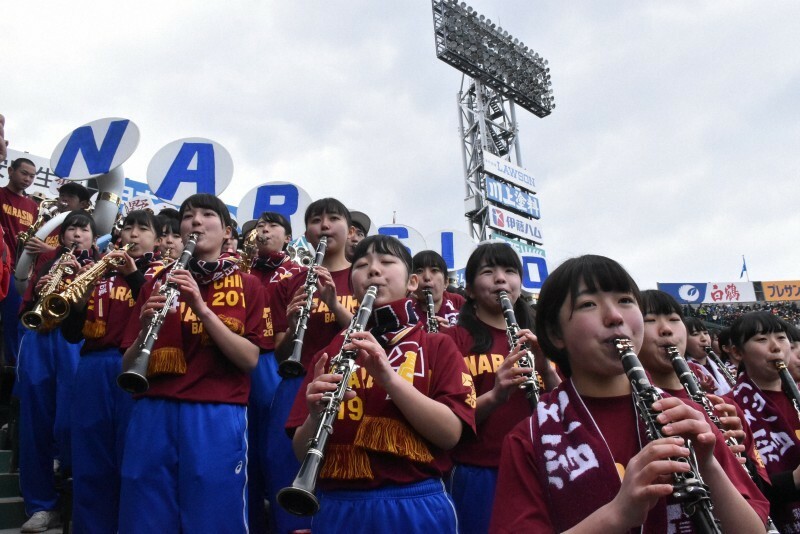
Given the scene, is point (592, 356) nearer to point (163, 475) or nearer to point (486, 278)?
point (486, 278)

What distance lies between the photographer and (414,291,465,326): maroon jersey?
4.61 metres

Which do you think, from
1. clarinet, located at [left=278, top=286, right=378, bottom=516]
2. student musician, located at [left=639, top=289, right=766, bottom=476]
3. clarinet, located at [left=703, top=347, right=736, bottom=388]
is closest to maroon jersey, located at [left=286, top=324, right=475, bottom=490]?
clarinet, located at [left=278, top=286, right=378, bottom=516]

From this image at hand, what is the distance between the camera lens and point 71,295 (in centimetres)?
397

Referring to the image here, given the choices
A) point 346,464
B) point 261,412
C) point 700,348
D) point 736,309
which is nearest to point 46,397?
point 261,412

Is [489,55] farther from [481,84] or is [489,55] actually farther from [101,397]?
[101,397]

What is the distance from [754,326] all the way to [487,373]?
6.69 ft

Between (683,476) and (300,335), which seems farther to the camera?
(300,335)

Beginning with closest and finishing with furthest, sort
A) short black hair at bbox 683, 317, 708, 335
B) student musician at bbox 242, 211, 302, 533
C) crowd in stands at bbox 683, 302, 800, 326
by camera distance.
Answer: student musician at bbox 242, 211, 302, 533, short black hair at bbox 683, 317, 708, 335, crowd in stands at bbox 683, 302, 800, 326

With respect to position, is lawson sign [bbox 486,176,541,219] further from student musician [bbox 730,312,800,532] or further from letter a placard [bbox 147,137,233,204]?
student musician [bbox 730,312,800,532]

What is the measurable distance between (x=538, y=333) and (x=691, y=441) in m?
0.68

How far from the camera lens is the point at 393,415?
2348 millimetres

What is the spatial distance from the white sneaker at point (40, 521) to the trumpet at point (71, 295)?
162cm

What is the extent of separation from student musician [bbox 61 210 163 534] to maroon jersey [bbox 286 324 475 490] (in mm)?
1824

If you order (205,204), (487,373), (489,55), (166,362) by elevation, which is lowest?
(487,373)
